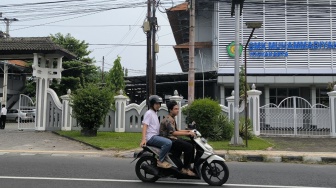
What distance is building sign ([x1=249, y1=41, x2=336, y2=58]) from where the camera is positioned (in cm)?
2395

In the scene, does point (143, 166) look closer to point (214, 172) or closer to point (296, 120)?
point (214, 172)

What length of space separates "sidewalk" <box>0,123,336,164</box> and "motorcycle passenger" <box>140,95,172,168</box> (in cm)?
433

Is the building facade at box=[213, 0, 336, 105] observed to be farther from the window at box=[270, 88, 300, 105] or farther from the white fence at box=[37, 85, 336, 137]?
the white fence at box=[37, 85, 336, 137]

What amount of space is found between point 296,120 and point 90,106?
985 cm

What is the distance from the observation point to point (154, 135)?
257 inches

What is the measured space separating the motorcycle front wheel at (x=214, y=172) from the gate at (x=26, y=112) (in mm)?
14109

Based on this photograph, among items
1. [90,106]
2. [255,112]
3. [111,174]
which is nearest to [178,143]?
[111,174]

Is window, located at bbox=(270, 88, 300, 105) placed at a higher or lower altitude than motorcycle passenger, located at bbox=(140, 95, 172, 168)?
higher

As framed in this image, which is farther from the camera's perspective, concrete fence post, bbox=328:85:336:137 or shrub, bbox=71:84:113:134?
concrete fence post, bbox=328:85:336:137

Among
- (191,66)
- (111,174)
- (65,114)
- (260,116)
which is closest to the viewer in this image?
(111,174)

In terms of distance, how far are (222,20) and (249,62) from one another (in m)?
3.68

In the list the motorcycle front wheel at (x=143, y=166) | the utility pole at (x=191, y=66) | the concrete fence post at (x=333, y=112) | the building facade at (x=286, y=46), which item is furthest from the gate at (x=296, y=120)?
the motorcycle front wheel at (x=143, y=166)

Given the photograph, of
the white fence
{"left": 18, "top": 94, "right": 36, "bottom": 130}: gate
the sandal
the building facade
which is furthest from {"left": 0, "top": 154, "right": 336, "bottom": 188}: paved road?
the building facade

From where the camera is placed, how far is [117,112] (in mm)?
17797
